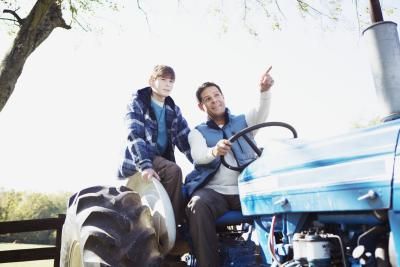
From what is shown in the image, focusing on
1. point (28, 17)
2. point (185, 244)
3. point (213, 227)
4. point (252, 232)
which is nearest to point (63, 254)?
point (185, 244)

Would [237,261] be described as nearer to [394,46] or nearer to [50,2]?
[394,46]

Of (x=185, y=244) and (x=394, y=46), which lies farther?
(x=185, y=244)

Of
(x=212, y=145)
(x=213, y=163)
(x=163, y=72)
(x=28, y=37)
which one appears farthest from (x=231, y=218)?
(x=28, y=37)

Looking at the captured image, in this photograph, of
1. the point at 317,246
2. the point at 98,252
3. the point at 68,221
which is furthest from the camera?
the point at 68,221

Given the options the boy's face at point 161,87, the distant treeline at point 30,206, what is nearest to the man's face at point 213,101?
the boy's face at point 161,87

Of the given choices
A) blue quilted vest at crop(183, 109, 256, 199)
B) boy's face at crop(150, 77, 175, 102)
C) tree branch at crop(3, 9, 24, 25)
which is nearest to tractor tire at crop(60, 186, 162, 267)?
blue quilted vest at crop(183, 109, 256, 199)

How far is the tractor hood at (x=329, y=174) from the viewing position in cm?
147

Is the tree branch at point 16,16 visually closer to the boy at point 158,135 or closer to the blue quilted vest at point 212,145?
the boy at point 158,135

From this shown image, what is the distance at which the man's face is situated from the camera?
318cm

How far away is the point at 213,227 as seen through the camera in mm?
2607

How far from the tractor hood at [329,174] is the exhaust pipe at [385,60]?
0.40 metres

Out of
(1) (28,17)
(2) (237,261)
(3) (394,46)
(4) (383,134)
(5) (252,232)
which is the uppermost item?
(1) (28,17)

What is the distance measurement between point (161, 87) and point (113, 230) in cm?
129

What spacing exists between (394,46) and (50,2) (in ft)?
21.0
